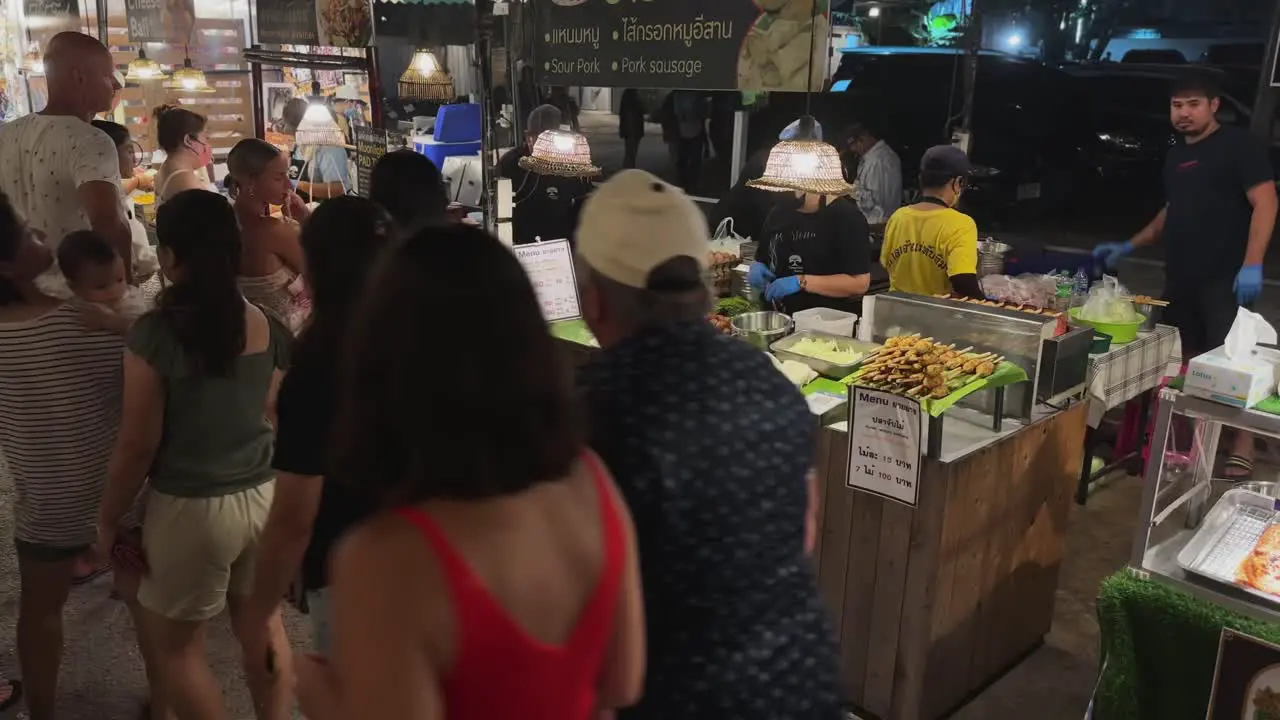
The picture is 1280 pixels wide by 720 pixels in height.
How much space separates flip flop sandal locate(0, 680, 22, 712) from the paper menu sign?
2.29m

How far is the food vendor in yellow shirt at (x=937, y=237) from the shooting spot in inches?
164

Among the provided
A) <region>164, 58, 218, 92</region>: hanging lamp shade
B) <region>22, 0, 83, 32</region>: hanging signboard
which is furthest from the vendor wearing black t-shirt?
<region>22, 0, 83, 32</region>: hanging signboard

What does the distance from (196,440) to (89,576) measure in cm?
217

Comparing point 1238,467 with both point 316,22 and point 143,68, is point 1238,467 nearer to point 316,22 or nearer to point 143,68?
point 316,22

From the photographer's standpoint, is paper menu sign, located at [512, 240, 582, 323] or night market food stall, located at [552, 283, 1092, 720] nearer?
night market food stall, located at [552, 283, 1092, 720]

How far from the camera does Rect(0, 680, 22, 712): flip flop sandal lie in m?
3.03

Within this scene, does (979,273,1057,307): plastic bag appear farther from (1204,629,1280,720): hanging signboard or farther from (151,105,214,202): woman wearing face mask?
(151,105,214,202): woman wearing face mask

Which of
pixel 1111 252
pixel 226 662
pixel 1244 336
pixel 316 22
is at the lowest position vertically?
pixel 226 662

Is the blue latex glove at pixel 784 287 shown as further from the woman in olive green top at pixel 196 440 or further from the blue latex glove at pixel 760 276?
the woman in olive green top at pixel 196 440

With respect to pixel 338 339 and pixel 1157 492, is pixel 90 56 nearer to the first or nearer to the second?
pixel 338 339

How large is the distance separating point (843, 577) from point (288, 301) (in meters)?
2.22

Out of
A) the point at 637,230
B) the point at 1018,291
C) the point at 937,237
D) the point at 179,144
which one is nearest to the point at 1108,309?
the point at 1018,291

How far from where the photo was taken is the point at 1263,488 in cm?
271

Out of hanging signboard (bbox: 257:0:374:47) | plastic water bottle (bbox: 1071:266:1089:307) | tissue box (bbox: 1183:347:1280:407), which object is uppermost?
hanging signboard (bbox: 257:0:374:47)
